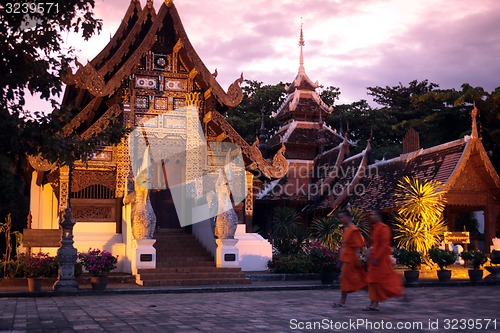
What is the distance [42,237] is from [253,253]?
588 centimetres

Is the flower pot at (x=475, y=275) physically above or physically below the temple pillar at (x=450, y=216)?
below

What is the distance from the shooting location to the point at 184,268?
647 inches

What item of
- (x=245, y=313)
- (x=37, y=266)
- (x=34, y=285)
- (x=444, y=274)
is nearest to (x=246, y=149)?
(x=444, y=274)

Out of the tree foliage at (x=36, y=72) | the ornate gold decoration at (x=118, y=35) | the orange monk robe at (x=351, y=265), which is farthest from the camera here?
the ornate gold decoration at (x=118, y=35)

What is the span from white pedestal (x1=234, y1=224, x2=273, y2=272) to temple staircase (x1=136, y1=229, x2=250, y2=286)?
112 cm

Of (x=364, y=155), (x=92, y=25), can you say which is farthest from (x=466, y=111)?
(x=92, y=25)

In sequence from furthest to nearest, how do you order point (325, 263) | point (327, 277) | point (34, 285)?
1. point (325, 263)
2. point (327, 277)
3. point (34, 285)

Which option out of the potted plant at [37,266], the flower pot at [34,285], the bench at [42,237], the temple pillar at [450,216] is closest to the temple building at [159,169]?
the bench at [42,237]

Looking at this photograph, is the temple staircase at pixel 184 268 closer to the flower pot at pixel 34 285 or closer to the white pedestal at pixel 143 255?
the white pedestal at pixel 143 255

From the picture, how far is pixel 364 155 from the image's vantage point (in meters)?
29.7

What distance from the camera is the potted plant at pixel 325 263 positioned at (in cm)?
1593

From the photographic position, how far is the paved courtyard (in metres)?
7.99

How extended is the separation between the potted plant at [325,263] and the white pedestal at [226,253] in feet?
6.66

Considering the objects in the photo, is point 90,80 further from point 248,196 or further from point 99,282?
point 248,196
